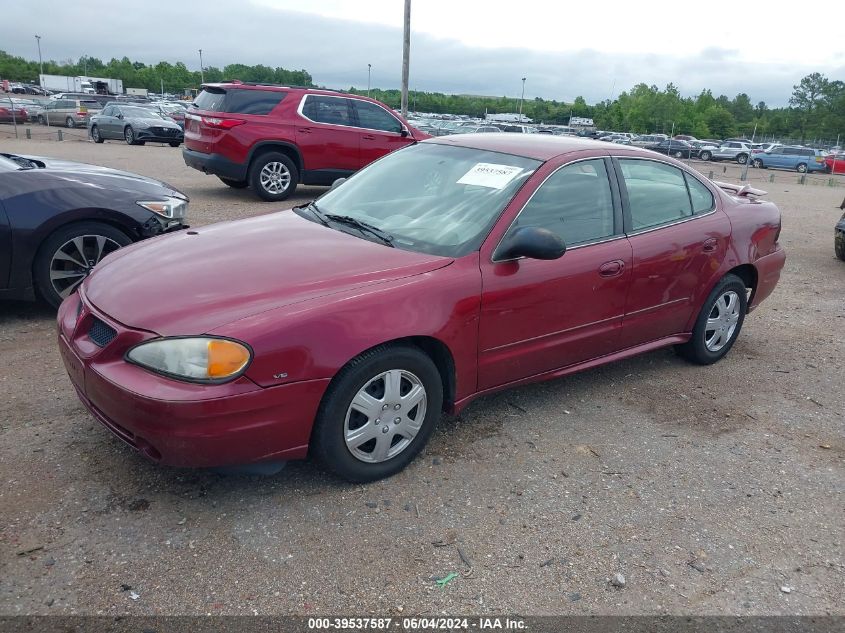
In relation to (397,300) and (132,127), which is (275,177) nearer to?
(397,300)

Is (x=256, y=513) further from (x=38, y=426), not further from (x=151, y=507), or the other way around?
(x=38, y=426)

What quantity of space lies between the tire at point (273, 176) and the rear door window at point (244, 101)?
0.72 metres

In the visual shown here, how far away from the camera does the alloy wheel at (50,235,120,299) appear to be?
196 inches

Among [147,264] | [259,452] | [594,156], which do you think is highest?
[594,156]

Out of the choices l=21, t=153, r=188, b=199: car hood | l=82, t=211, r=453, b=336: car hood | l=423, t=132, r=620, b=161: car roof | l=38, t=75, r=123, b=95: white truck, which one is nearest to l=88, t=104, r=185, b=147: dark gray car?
l=21, t=153, r=188, b=199: car hood

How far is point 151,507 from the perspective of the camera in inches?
117

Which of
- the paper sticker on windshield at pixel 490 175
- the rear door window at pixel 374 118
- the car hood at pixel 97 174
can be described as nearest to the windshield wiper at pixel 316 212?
the paper sticker on windshield at pixel 490 175

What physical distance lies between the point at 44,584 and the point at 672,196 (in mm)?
4063

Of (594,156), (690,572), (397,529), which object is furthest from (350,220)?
(690,572)

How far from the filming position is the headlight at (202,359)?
2.71 m

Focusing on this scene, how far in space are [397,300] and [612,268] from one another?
1509 mm

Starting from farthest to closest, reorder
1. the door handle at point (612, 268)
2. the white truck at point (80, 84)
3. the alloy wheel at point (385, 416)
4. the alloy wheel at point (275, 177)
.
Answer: the white truck at point (80, 84)
the alloy wheel at point (275, 177)
the door handle at point (612, 268)
the alloy wheel at point (385, 416)

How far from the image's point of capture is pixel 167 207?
555 centimetres

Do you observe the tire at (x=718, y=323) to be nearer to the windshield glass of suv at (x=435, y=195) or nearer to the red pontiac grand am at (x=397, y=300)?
the red pontiac grand am at (x=397, y=300)
